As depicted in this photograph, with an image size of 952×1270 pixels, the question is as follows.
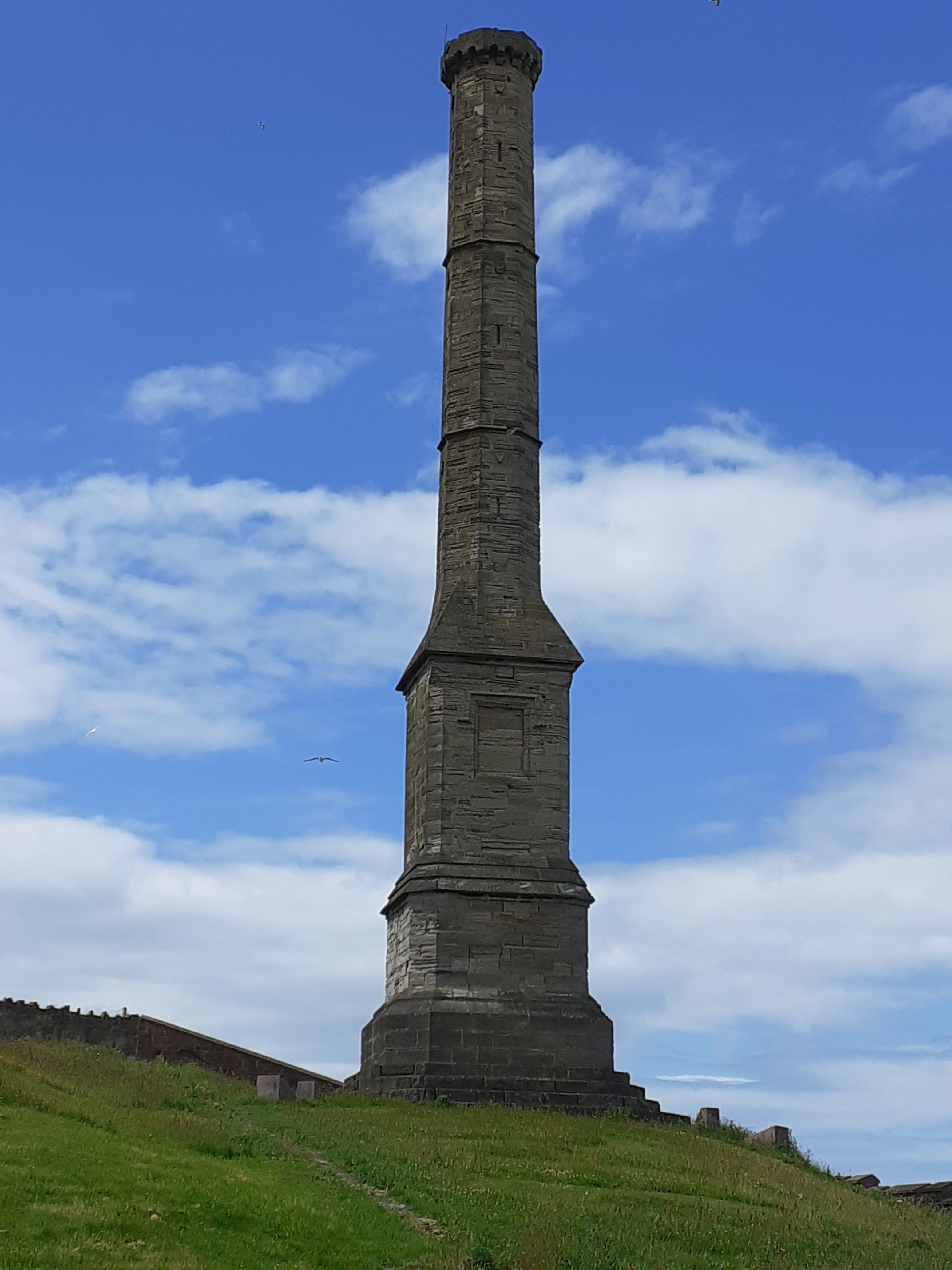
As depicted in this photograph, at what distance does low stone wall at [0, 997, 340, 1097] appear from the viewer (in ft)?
101

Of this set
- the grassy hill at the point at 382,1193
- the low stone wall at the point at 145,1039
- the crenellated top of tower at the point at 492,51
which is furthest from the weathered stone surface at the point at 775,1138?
the crenellated top of tower at the point at 492,51

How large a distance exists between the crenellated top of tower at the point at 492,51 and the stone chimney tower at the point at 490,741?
0.04m

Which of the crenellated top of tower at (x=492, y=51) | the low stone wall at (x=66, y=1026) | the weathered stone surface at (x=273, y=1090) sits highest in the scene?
the crenellated top of tower at (x=492, y=51)

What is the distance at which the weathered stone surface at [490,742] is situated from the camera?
26656 mm

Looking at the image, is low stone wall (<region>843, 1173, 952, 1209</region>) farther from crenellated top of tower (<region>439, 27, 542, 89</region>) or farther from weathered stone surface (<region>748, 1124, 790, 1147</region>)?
crenellated top of tower (<region>439, 27, 542, 89</region>)

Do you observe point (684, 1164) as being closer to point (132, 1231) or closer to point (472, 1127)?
point (472, 1127)

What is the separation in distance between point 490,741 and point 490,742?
0.01 meters

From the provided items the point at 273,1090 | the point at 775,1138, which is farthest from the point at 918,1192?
the point at 273,1090

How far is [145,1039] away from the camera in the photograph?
32031mm

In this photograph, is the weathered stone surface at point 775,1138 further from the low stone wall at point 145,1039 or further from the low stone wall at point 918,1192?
the low stone wall at point 145,1039

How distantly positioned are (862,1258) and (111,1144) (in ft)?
25.3

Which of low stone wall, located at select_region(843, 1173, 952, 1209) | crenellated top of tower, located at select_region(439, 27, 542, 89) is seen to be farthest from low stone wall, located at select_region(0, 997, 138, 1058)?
crenellated top of tower, located at select_region(439, 27, 542, 89)

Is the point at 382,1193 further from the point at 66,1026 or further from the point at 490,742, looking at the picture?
the point at 66,1026

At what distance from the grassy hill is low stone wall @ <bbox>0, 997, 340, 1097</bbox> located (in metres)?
7.19
